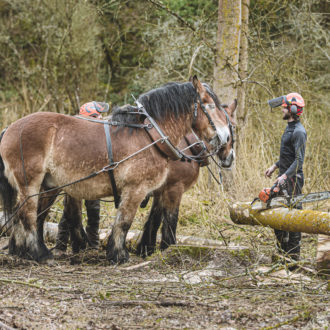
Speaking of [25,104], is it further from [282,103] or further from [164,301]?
[164,301]

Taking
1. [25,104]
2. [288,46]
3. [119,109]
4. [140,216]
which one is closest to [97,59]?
[25,104]

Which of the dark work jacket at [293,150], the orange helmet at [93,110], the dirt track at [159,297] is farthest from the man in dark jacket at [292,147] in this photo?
the orange helmet at [93,110]

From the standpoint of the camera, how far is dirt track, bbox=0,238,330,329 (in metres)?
3.10

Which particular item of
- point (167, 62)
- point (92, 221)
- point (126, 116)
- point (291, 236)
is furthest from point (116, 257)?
point (167, 62)

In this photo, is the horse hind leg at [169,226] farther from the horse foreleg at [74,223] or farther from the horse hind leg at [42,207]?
the horse hind leg at [42,207]

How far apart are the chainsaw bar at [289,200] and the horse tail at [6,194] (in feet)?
8.33

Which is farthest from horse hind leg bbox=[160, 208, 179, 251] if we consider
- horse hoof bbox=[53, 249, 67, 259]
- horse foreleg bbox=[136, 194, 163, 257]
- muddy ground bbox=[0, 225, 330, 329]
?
horse hoof bbox=[53, 249, 67, 259]

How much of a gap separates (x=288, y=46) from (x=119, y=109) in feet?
22.4

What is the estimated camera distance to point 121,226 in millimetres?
4887

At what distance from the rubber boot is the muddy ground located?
1015 millimetres

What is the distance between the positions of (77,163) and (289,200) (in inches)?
84.0

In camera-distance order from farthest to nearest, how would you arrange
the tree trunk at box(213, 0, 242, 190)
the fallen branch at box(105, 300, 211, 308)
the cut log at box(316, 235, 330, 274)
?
the tree trunk at box(213, 0, 242, 190)
the cut log at box(316, 235, 330, 274)
the fallen branch at box(105, 300, 211, 308)

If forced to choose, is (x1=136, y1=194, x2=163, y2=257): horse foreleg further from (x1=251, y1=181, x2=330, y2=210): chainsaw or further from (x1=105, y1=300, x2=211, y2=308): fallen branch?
(x1=105, y1=300, x2=211, y2=308): fallen branch

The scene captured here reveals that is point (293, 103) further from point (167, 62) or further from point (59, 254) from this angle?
point (167, 62)
